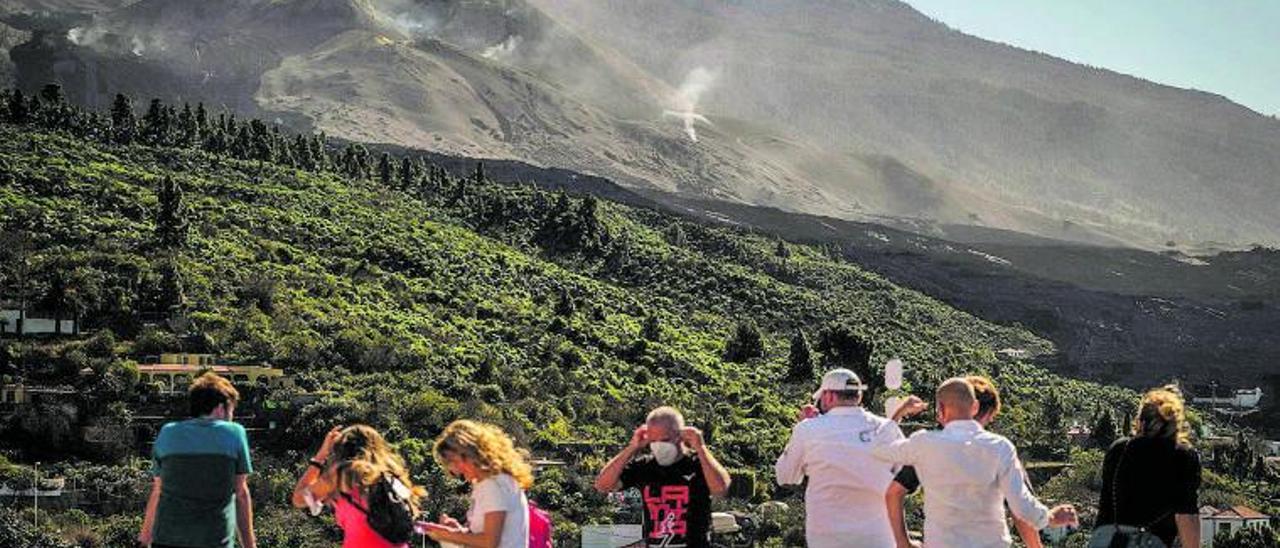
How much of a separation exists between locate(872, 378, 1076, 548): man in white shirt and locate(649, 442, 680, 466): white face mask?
3.87ft

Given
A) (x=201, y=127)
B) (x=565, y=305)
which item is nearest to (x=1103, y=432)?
(x=565, y=305)

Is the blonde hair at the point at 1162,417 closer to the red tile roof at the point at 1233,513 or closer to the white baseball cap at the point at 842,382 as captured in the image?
the white baseball cap at the point at 842,382

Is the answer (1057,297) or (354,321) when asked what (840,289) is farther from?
(354,321)

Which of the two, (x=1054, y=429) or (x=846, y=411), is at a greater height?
(x=846, y=411)

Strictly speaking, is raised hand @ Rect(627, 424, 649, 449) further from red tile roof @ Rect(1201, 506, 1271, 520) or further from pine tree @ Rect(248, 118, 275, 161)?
pine tree @ Rect(248, 118, 275, 161)

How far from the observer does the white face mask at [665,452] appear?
929 cm

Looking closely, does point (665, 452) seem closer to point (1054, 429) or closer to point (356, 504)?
point (356, 504)

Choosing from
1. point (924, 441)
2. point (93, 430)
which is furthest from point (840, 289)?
point (924, 441)

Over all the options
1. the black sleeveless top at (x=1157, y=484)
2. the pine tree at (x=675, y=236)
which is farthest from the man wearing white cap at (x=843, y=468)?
the pine tree at (x=675, y=236)

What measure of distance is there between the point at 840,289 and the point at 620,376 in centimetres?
3716

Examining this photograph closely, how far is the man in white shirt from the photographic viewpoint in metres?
8.81

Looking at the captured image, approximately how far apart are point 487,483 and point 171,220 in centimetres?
5662

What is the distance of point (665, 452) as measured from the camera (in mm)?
9312

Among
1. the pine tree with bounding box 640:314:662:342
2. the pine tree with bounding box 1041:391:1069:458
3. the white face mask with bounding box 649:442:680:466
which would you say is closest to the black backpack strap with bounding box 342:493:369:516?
the white face mask with bounding box 649:442:680:466
